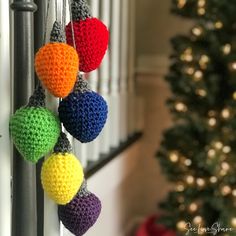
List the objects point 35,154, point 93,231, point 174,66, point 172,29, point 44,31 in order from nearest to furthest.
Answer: point 35,154 → point 44,31 → point 93,231 → point 174,66 → point 172,29

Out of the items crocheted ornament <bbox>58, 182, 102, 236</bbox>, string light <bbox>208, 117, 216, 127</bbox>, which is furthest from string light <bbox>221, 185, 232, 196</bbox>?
crocheted ornament <bbox>58, 182, 102, 236</bbox>

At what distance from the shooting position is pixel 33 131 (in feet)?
1.96

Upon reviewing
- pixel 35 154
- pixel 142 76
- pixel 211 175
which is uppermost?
pixel 35 154

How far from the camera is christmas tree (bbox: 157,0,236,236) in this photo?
64.5 inches

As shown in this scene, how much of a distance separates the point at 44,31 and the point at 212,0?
3.54ft

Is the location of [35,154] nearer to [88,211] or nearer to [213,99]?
[88,211]

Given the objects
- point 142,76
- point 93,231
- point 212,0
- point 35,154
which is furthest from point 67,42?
point 142,76

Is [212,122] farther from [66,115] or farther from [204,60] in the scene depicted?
[66,115]

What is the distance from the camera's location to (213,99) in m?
1.66

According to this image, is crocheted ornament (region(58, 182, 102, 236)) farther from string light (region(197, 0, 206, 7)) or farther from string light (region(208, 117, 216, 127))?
string light (region(197, 0, 206, 7))

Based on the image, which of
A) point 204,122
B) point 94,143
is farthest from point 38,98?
point 204,122

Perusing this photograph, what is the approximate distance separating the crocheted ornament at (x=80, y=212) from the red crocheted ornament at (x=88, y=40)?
203mm

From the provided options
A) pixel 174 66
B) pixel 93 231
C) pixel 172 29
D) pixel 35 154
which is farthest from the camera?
pixel 172 29

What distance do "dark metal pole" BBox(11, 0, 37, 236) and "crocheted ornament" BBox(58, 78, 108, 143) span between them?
0.22 ft
